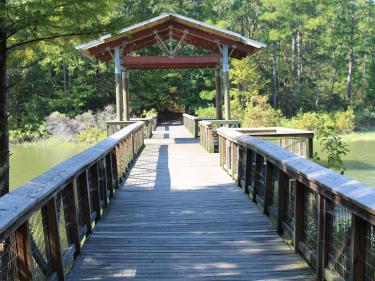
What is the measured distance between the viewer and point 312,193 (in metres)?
4.00

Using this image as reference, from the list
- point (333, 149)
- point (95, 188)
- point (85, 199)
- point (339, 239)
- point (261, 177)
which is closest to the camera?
point (339, 239)

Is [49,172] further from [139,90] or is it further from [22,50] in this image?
[139,90]

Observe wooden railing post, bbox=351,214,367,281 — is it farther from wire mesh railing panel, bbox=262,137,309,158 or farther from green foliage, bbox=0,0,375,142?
green foliage, bbox=0,0,375,142

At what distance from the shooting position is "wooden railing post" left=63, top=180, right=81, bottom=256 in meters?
4.27

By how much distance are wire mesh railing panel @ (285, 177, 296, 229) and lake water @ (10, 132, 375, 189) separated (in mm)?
8865

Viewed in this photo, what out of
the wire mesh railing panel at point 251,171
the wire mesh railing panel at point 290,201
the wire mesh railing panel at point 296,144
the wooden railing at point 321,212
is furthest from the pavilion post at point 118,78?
the wire mesh railing panel at point 290,201

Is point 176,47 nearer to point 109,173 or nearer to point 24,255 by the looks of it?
point 109,173

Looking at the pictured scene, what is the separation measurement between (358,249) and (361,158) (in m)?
17.7

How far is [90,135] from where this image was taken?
2764 centimetres

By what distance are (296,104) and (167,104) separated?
412 inches

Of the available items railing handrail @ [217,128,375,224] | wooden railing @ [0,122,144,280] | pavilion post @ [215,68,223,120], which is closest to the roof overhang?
pavilion post @ [215,68,223,120]

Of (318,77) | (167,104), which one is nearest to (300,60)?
(318,77)

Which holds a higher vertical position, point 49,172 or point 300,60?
point 300,60

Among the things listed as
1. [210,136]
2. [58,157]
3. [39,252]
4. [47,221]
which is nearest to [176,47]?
[210,136]
